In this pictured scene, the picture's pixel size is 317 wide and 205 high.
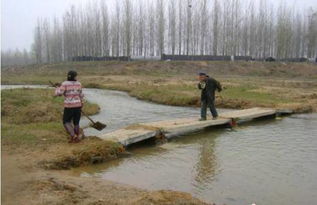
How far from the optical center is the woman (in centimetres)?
1045

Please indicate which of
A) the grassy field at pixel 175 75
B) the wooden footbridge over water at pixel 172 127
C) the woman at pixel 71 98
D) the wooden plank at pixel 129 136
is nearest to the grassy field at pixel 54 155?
the wooden plank at pixel 129 136

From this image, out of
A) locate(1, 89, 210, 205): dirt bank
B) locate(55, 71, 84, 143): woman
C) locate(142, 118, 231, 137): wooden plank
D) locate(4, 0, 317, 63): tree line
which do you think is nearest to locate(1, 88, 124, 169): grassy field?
locate(1, 89, 210, 205): dirt bank

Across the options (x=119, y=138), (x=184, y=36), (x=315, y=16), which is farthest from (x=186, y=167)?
(x=315, y=16)

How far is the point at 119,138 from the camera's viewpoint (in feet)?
36.3

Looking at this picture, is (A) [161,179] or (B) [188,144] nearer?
(A) [161,179]

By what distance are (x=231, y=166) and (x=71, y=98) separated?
4263mm

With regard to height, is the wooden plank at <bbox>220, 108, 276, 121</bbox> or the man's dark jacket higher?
the man's dark jacket

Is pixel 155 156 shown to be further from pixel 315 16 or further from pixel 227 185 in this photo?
pixel 315 16

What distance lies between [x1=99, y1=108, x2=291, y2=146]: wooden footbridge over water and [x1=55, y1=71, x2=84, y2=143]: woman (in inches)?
38.7

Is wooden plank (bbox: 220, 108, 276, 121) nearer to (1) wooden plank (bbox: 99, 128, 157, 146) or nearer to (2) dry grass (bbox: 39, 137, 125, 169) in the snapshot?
(1) wooden plank (bbox: 99, 128, 157, 146)

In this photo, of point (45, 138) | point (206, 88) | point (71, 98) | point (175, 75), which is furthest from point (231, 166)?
point (175, 75)

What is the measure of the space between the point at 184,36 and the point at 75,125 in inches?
2401

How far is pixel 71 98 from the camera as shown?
34.6ft

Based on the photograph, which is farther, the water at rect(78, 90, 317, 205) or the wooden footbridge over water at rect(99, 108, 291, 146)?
the wooden footbridge over water at rect(99, 108, 291, 146)
